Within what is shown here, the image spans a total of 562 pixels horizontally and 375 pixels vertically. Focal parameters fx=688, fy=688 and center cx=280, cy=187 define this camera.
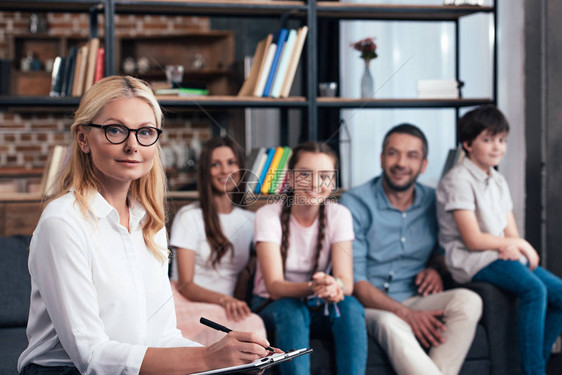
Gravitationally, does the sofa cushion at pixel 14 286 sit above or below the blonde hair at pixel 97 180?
below

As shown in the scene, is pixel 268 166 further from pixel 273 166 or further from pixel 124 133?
pixel 124 133

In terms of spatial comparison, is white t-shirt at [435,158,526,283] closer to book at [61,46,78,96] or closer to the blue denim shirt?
the blue denim shirt

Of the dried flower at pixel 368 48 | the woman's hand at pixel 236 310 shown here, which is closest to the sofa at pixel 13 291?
the woman's hand at pixel 236 310

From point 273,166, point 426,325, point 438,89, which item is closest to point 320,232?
point 426,325

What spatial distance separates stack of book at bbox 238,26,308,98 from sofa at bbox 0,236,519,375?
1.06 metres

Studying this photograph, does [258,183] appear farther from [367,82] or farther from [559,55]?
[559,55]

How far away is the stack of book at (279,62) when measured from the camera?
272 cm

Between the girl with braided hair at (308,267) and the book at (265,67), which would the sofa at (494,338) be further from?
the book at (265,67)

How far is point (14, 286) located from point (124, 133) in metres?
1.21

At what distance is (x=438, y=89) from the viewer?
2.98m

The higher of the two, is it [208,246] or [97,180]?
[97,180]

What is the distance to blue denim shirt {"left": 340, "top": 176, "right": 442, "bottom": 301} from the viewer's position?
2.41 m

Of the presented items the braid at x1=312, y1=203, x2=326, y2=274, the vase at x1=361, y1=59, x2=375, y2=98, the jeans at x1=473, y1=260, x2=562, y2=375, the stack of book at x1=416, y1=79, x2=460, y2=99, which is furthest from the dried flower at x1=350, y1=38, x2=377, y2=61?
the jeans at x1=473, y1=260, x2=562, y2=375

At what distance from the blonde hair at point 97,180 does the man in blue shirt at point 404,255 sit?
1.09 metres
